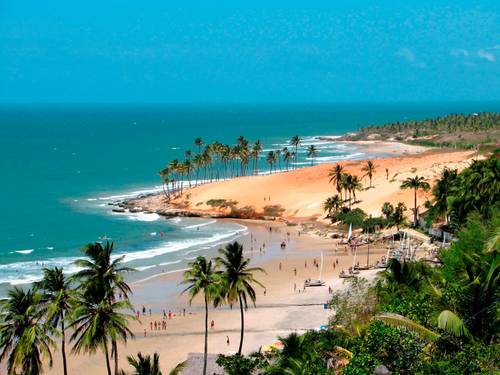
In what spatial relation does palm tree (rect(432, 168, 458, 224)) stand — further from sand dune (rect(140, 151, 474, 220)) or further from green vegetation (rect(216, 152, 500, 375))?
green vegetation (rect(216, 152, 500, 375))

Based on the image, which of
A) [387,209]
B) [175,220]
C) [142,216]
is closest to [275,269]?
[387,209]

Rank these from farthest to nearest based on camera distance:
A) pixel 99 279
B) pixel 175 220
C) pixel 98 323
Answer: pixel 175 220 → pixel 99 279 → pixel 98 323

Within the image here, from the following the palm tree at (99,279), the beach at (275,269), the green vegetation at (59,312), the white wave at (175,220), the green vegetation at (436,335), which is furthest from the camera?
the white wave at (175,220)

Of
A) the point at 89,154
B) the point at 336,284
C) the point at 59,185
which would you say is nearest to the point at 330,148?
the point at 89,154

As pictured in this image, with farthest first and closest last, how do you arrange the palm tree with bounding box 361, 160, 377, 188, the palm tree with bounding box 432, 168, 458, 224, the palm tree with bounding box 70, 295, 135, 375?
the palm tree with bounding box 361, 160, 377, 188
the palm tree with bounding box 432, 168, 458, 224
the palm tree with bounding box 70, 295, 135, 375

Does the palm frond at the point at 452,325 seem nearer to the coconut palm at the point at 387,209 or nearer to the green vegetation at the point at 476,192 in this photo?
the green vegetation at the point at 476,192

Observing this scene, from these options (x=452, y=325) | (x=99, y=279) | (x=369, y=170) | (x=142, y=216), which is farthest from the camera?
(x=369, y=170)

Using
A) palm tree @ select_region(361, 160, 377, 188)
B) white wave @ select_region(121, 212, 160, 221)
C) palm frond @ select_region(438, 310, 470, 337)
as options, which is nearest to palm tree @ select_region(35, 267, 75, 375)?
palm frond @ select_region(438, 310, 470, 337)

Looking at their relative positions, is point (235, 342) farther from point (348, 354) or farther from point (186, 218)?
point (186, 218)

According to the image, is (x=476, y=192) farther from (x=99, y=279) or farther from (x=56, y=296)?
(x=56, y=296)

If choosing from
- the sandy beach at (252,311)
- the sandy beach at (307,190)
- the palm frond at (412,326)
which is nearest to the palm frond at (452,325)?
the palm frond at (412,326)
